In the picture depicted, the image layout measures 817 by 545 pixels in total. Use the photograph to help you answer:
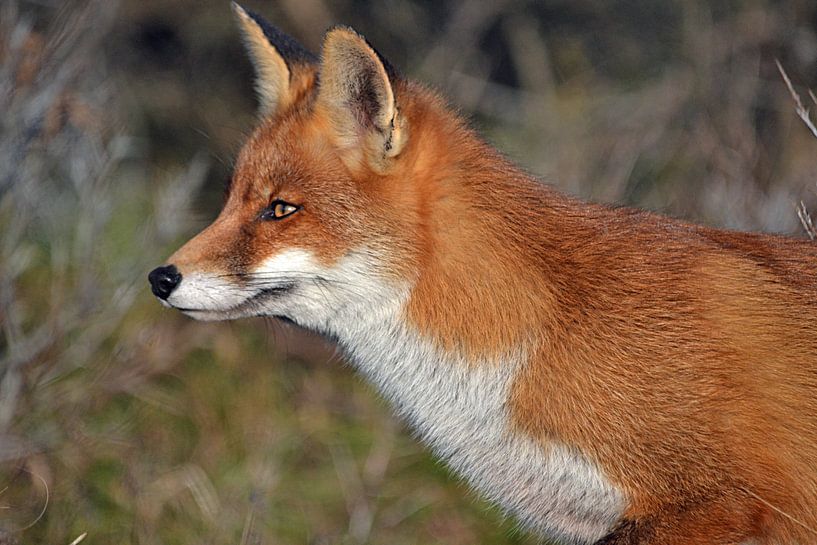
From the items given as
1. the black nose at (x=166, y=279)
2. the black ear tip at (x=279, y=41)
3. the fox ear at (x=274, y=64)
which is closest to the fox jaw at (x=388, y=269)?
the black nose at (x=166, y=279)

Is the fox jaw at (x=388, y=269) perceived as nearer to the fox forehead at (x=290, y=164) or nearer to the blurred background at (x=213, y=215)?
the fox forehead at (x=290, y=164)

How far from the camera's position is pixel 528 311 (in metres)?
3.65

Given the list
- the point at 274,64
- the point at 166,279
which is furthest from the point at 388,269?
the point at 274,64

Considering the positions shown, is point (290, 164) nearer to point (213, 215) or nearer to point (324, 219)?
point (324, 219)

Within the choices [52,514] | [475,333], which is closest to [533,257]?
[475,333]

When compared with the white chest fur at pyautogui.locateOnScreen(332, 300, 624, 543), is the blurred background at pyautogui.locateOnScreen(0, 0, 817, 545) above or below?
below

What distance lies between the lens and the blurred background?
5426 mm

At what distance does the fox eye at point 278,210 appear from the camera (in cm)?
379

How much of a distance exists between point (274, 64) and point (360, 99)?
2.13ft

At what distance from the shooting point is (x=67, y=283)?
22.5 ft

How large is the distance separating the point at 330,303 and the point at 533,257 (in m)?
0.69

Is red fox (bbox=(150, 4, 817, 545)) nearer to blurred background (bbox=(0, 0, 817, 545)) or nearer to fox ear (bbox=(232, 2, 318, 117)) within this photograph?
fox ear (bbox=(232, 2, 318, 117))

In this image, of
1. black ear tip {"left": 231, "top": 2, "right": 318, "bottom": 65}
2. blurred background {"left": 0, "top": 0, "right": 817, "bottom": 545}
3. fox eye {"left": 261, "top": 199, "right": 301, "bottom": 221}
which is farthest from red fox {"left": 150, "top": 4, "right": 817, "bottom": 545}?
blurred background {"left": 0, "top": 0, "right": 817, "bottom": 545}

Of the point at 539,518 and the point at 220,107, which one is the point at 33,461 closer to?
the point at 539,518
